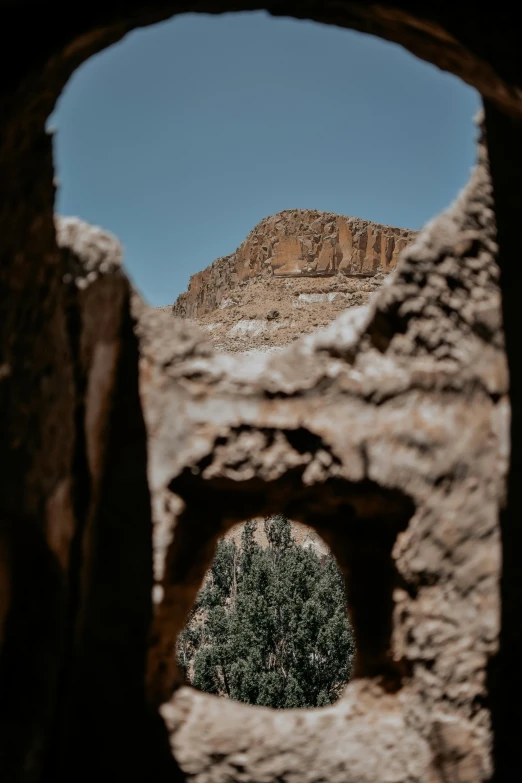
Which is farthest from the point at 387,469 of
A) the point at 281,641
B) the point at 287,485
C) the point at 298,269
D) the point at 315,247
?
the point at 315,247

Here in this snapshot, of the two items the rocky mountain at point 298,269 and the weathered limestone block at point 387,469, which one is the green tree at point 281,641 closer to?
the weathered limestone block at point 387,469

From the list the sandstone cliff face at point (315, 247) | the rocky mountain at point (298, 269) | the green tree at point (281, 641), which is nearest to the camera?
the green tree at point (281, 641)

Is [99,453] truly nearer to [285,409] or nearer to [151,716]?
[285,409]

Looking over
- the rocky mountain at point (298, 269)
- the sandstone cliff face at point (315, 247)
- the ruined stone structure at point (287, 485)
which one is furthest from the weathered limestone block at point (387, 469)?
the sandstone cliff face at point (315, 247)

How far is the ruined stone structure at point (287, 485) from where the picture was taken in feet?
10.4

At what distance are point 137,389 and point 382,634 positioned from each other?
2.15 metres

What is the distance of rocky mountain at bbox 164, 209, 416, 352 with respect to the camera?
33438 millimetres

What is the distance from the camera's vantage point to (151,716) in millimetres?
3396

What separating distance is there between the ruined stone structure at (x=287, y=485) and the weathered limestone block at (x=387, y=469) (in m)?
0.01

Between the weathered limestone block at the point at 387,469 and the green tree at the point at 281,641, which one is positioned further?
→ the green tree at the point at 281,641

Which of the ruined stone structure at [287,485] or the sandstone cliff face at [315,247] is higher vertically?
the sandstone cliff face at [315,247]

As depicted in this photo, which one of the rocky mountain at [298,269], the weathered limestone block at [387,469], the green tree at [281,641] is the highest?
the rocky mountain at [298,269]

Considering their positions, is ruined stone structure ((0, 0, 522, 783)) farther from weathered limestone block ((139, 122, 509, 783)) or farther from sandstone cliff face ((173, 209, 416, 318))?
sandstone cliff face ((173, 209, 416, 318))

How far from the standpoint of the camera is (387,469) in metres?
3.32
